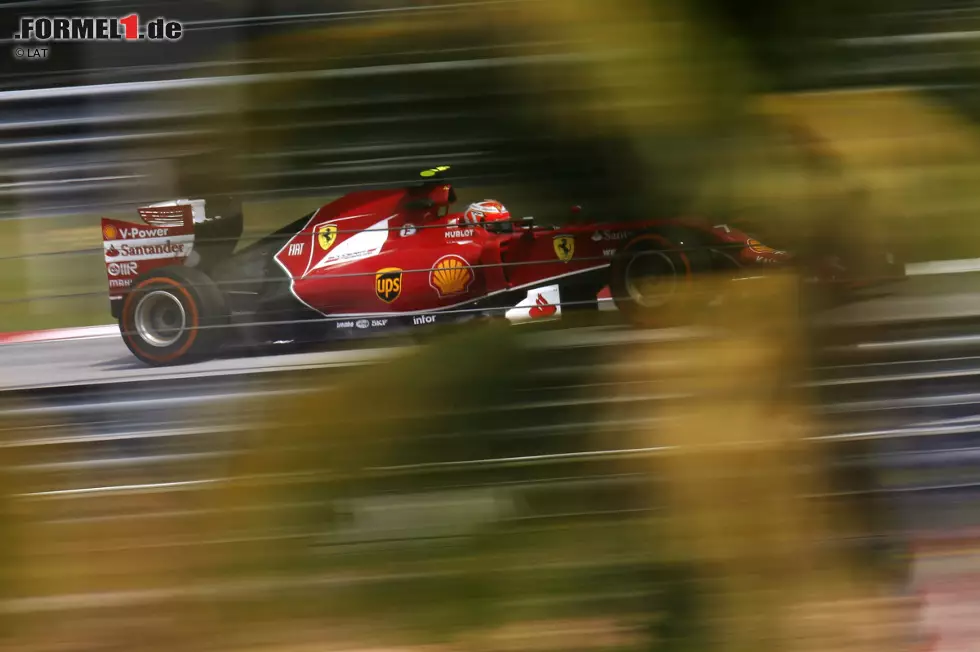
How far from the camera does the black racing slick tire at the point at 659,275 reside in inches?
39.8

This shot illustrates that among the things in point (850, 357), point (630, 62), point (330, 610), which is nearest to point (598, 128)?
point (630, 62)

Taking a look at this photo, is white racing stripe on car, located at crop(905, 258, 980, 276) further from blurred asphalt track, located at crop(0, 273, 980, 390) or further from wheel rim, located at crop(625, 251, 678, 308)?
wheel rim, located at crop(625, 251, 678, 308)

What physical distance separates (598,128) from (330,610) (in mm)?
531

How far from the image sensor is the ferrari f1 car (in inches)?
40.4

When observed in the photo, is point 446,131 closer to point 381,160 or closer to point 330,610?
point 381,160

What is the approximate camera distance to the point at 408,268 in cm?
126

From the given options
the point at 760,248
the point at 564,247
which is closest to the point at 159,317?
the point at 564,247

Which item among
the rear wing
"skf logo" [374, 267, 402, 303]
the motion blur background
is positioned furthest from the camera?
"skf logo" [374, 267, 402, 303]

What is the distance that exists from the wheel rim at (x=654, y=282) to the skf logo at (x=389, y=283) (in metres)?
0.37

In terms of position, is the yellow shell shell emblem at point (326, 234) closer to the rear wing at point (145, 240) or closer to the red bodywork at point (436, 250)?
the red bodywork at point (436, 250)

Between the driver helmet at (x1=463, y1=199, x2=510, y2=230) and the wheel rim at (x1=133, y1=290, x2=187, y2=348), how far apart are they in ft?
0.94

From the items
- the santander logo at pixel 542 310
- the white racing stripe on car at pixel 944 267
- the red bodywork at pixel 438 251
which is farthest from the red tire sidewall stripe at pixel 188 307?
the white racing stripe on car at pixel 944 267

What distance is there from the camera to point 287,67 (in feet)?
3.40

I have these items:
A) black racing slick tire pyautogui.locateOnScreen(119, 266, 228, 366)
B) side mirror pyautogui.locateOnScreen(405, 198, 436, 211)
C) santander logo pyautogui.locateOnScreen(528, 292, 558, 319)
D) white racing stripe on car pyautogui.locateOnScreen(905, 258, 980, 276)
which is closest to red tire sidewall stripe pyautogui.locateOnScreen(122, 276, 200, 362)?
black racing slick tire pyautogui.locateOnScreen(119, 266, 228, 366)
